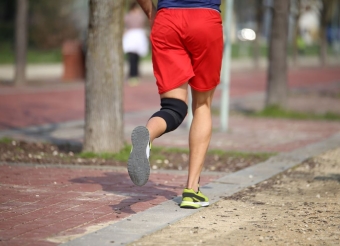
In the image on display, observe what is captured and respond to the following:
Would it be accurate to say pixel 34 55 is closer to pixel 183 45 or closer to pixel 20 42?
pixel 20 42

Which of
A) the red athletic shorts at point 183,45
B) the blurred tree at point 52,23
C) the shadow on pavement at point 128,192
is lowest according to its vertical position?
the blurred tree at point 52,23

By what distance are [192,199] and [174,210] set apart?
0.15 metres

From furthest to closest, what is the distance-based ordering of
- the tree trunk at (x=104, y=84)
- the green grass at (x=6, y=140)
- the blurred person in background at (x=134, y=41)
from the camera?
the blurred person in background at (x=134, y=41)
the green grass at (x=6, y=140)
the tree trunk at (x=104, y=84)

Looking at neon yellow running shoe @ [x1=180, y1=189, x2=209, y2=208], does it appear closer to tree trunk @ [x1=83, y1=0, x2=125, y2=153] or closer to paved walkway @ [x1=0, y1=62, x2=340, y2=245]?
paved walkway @ [x1=0, y1=62, x2=340, y2=245]

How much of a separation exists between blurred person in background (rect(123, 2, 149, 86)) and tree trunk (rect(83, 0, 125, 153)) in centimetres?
1219

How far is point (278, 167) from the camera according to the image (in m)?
7.21

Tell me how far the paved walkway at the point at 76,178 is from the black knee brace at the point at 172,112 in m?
0.58

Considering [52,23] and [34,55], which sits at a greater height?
[52,23]

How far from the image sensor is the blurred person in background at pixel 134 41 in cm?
2042

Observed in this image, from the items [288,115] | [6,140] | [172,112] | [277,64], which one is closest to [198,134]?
[172,112]

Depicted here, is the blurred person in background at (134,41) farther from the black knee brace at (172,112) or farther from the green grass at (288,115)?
the black knee brace at (172,112)

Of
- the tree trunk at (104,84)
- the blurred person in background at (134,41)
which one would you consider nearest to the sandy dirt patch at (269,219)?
the tree trunk at (104,84)

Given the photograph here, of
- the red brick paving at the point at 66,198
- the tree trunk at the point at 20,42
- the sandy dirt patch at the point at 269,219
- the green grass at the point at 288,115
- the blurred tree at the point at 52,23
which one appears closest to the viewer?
the sandy dirt patch at the point at 269,219

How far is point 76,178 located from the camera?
637 centimetres
